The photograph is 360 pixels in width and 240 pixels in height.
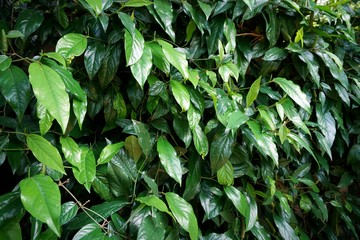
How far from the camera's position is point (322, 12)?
1.09m

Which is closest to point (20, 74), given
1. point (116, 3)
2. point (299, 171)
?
point (116, 3)

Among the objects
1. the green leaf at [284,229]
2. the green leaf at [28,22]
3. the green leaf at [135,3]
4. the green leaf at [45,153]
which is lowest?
the green leaf at [284,229]

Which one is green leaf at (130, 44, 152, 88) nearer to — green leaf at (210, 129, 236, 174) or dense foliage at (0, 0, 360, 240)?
dense foliage at (0, 0, 360, 240)

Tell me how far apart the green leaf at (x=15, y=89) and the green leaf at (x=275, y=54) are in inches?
28.0

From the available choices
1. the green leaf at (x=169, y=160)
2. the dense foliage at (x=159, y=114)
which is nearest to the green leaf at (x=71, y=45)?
the dense foliage at (x=159, y=114)

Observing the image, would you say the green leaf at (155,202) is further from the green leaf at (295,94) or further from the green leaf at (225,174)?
the green leaf at (295,94)

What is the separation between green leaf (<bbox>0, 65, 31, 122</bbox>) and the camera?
0.60m

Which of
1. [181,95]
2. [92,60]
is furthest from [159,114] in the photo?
[92,60]

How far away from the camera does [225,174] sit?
884 millimetres

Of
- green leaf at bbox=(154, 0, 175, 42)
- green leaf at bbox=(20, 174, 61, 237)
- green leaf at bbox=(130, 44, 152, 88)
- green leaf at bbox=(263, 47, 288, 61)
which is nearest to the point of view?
green leaf at bbox=(20, 174, 61, 237)

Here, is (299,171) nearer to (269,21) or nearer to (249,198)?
(249,198)

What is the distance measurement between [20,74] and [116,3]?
320 millimetres

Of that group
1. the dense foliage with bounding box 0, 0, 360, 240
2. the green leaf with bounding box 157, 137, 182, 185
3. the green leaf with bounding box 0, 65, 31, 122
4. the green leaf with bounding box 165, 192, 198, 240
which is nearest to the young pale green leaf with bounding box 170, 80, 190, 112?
the dense foliage with bounding box 0, 0, 360, 240

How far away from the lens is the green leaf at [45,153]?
1.86ft
